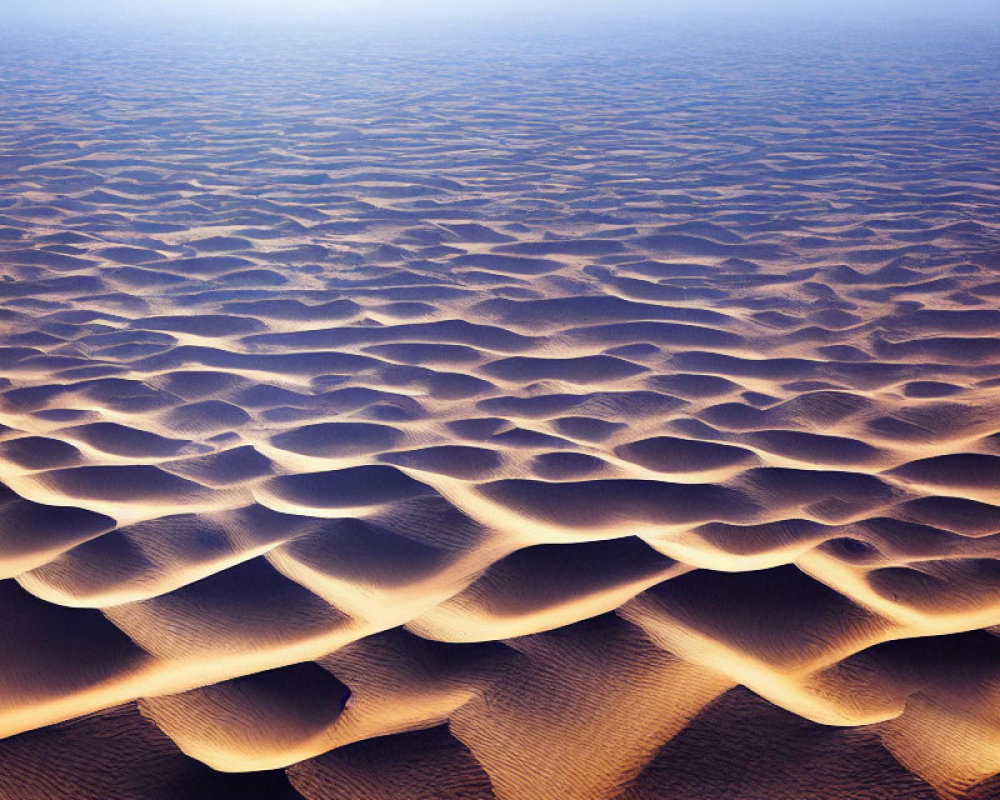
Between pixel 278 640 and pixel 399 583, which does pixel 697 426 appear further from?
pixel 278 640

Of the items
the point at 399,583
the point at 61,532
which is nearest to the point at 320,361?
the point at 61,532

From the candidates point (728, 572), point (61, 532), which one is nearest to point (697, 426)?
point (728, 572)

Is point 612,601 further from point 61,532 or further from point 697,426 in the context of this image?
point 61,532

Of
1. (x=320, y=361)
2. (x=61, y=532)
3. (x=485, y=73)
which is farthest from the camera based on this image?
(x=485, y=73)

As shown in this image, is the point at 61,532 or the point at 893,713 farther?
the point at 61,532

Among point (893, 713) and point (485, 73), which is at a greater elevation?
point (485, 73)

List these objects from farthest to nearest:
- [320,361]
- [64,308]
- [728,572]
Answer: [64,308] → [320,361] → [728,572]
